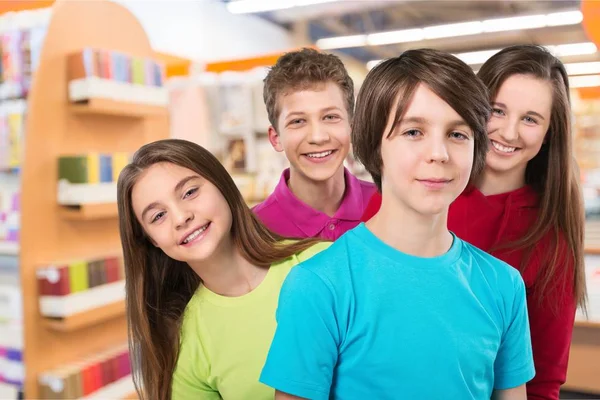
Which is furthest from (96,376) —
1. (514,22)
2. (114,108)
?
(514,22)

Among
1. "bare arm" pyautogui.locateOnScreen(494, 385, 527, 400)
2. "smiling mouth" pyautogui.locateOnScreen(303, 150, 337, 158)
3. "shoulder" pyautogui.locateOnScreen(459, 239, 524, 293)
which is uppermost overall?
"smiling mouth" pyautogui.locateOnScreen(303, 150, 337, 158)

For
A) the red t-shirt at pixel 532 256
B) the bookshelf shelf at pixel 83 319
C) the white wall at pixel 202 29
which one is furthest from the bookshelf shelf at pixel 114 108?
the white wall at pixel 202 29

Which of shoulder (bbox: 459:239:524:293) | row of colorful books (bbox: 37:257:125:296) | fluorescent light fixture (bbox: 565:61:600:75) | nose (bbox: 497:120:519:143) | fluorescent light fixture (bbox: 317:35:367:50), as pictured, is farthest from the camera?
fluorescent light fixture (bbox: 565:61:600:75)

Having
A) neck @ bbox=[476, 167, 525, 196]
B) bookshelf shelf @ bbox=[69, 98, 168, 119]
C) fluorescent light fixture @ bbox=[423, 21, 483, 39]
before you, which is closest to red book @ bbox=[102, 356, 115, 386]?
bookshelf shelf @ bbox=[69, 98, 168, 119]

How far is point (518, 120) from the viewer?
1090mm

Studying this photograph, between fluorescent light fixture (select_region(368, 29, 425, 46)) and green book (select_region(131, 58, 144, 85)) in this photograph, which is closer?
green book (select_region(131, 58, 144, 85))

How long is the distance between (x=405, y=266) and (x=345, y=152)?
584mm

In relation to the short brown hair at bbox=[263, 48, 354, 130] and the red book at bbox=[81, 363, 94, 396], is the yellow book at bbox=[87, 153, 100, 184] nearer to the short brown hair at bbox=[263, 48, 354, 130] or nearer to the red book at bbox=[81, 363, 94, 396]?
the red book at bbox=[81, 363, 94, 396]

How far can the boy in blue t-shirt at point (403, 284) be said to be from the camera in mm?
871

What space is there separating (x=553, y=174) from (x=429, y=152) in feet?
1.57

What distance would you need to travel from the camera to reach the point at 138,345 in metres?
1.30

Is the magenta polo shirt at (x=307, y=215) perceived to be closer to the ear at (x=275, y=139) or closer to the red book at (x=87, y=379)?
the ear at (x=275, y=139)

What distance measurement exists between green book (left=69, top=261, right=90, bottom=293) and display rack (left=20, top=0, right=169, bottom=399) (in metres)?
0.13

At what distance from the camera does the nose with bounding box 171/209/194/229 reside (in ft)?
3.88
